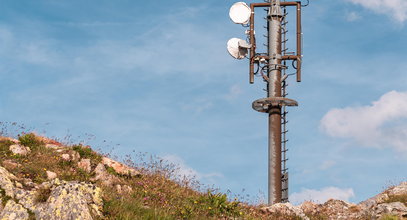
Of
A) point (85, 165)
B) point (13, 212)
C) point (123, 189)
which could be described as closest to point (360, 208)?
point (123, 189)

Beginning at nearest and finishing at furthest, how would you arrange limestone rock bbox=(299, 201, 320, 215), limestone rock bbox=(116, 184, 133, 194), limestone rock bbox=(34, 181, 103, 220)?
limestone rock bbox=(34, 181, 103, 220), limestone rock bbox=(116, 184, 133, 194), limestone rock bbox=(299, 201, 320, 215)

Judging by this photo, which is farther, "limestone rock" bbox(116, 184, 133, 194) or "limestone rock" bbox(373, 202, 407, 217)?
"limestone rock" bbox(373, 202, 407, 217)

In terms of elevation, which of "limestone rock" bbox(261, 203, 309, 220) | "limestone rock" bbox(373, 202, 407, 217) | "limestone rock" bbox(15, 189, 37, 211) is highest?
"limestone rock" bbox(373, 202, 407, 217)

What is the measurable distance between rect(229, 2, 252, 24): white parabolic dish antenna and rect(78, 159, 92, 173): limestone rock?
40.0 feet

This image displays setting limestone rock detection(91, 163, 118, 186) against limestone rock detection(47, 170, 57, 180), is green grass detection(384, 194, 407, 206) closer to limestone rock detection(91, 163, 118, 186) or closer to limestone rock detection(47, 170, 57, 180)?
limestone rock detection(91, 163, 118, 186)

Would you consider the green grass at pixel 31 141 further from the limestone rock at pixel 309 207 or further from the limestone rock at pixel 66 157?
the limestone rock at pixel 309 207

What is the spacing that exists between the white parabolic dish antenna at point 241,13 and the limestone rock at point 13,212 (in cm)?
1818

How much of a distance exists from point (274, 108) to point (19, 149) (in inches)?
502

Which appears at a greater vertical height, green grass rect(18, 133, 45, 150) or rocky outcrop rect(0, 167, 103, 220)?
green grass rect(18, 133, 45, 150)

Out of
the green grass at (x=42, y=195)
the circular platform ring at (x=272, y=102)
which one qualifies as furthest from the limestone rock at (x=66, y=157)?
the circular platform ring at (x=272, y=102)

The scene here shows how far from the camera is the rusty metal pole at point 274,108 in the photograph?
88.2 feet

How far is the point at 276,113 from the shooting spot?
2738 centimetres

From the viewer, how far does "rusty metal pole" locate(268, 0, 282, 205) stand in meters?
26.9

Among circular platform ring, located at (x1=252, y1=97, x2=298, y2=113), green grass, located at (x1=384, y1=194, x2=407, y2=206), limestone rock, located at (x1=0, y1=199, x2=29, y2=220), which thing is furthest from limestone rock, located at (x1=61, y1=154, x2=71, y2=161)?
green grass, located at (x1=384, y1=194, x2=407, y2=206)
